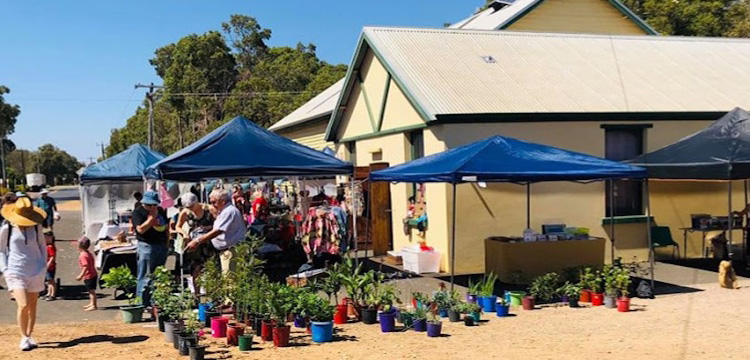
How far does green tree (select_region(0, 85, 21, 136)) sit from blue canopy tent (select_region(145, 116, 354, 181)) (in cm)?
5841

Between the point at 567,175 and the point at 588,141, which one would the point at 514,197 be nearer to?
the point at 588,141

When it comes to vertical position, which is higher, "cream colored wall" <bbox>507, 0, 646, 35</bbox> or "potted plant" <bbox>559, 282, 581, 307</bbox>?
"cream colored wall" <bbox>507, 0, 646, 35</bbox>

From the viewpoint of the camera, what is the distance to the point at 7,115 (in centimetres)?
6388

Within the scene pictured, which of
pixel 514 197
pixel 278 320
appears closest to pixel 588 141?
pixel 514 197

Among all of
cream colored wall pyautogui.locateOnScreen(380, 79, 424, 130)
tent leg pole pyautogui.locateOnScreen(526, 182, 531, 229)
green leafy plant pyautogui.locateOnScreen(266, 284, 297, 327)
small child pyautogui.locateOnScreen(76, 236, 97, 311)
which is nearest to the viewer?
green leafy plant pyautogui.locateOnScreen(266, 284, 297, 327)

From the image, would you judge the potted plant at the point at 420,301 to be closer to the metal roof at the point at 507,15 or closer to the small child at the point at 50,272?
the small child at the point at 50,272

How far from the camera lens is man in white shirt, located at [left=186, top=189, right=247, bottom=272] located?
356 inches

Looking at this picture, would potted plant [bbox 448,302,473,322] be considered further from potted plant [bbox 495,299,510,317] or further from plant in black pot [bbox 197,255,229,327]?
plant in black pot [bbox 197,255,229,327]

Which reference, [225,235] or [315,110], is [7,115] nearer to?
[315,110]

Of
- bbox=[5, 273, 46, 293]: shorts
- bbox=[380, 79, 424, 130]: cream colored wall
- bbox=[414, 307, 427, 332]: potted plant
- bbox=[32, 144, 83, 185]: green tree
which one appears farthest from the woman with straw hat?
bbox=[32, 144, 83, 185]: green tree

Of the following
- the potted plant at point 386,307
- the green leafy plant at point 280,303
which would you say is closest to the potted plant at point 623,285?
the potted plant at point 386,307

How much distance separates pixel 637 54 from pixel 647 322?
9534 millimetres

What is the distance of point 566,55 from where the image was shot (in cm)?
1591

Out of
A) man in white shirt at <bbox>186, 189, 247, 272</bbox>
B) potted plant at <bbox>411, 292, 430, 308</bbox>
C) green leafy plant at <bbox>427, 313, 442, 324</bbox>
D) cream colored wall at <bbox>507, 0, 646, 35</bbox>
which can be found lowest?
green leafy plant at <bbox>427, 313, 442, 324</bbox>
